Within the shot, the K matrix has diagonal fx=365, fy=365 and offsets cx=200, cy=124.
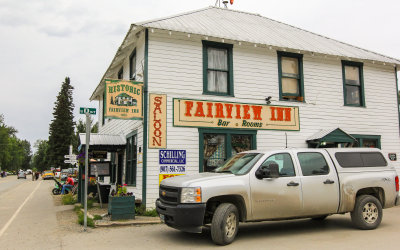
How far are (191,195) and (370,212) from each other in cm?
457

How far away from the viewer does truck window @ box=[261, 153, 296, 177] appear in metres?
7.96

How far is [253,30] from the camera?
14.6 metres

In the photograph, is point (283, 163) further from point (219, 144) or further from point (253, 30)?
point (253, 30)

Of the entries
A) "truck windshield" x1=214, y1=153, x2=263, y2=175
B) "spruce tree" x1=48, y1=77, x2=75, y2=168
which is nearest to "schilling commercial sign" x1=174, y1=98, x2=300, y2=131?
"truck windshield" x1=214, y1=153, x2=263, y2=175

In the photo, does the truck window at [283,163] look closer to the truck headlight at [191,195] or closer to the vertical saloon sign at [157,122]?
the truck headlight at [191,195]

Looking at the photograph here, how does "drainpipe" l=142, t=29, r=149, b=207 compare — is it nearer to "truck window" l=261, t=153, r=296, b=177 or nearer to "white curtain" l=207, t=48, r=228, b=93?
"white curtain" l=207, t=48, r=228, b=93

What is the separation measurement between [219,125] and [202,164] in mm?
1466

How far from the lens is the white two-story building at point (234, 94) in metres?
11.8

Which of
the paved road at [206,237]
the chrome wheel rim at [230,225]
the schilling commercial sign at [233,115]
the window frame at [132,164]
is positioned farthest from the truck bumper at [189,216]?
the window frame at [132,164]

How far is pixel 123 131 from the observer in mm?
14914

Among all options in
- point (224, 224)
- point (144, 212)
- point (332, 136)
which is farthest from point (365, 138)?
point (224, 224)

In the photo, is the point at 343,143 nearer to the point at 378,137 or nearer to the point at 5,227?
the point at 378,137

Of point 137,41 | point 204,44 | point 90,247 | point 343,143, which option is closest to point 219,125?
point 204,44

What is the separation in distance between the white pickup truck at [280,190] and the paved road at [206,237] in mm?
437
